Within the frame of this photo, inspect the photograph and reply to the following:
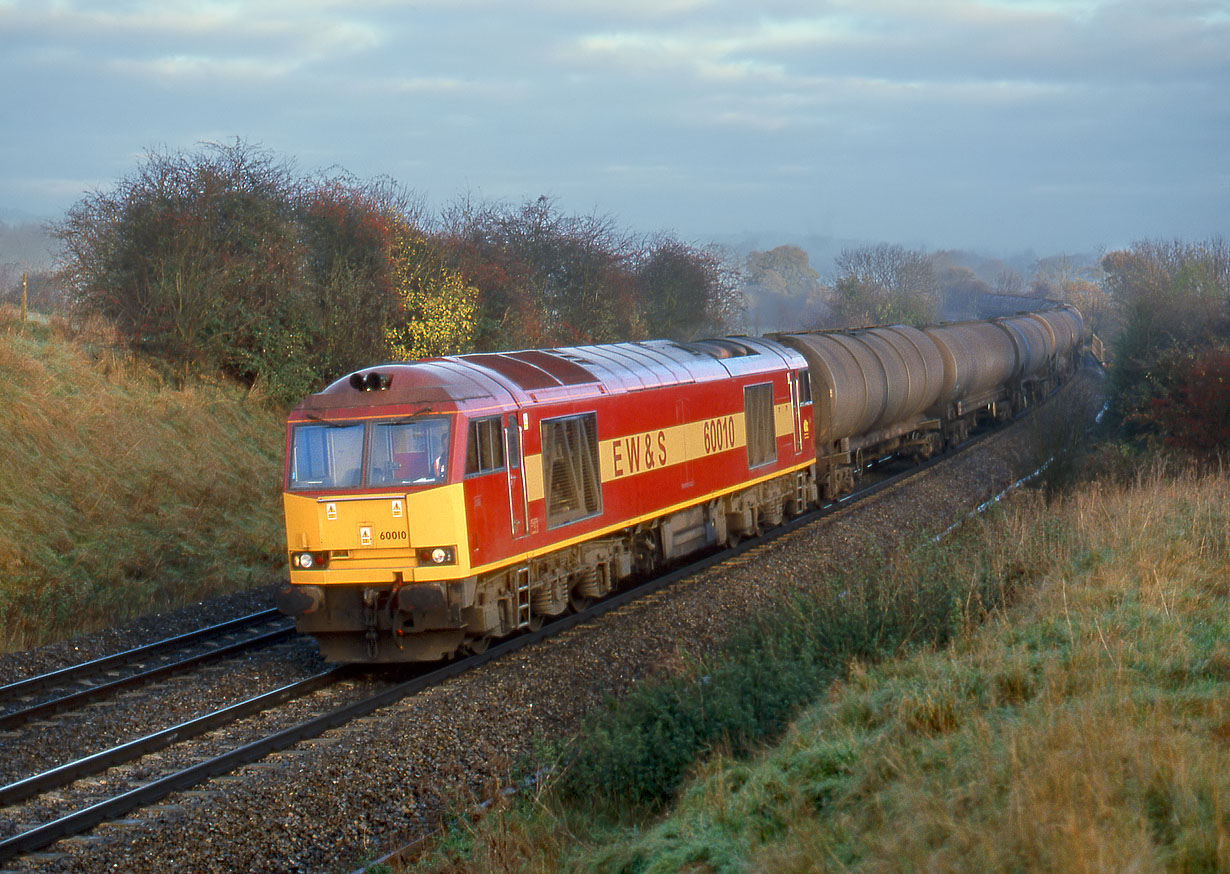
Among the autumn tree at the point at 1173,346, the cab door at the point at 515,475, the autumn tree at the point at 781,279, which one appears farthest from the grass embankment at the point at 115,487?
the autumn tree at the point at 781,279

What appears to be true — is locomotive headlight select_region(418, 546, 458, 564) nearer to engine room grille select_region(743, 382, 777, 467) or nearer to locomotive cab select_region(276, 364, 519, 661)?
locomotive cab select_region(276, 364, 519, 661)

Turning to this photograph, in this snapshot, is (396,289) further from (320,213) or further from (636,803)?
(636,803)

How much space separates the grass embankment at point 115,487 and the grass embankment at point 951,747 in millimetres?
8301

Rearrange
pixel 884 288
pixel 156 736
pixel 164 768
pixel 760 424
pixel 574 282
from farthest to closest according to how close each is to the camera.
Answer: pixel 884 288, pixel 574 282, pixel 760 424, pixel 156 736, pixel 164 768

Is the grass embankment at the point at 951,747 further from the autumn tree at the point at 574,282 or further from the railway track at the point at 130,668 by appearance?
the autumn tree at the point at 574,282

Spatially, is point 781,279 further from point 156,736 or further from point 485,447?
point 156,736

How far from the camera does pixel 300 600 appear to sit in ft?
35.4

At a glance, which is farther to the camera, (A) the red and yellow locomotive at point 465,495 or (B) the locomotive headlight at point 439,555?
(A) the red and yellow locomotive at point 465,495

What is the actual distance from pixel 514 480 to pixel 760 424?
7.38 m

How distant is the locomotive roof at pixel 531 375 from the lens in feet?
36.6

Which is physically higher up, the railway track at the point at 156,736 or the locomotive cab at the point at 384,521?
the locomotive cab at the point at 384,521

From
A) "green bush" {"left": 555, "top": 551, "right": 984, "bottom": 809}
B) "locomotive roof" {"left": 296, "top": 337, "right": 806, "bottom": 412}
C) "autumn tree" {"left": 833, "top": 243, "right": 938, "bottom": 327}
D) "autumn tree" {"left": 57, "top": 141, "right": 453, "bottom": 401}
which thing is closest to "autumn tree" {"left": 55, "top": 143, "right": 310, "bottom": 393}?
"autumn tree" {"left": 57, "top": 141, "right": 453, "bottom": 401}

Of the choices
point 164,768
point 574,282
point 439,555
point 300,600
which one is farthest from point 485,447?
point 574,282

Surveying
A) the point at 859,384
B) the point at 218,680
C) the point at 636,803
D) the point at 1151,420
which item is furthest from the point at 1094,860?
the point at 1151,420
